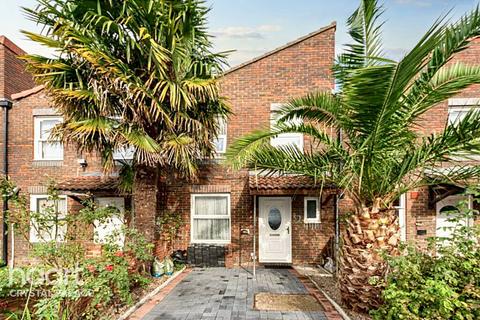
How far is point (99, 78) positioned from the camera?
267 inches

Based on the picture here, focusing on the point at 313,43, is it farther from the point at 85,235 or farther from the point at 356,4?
the point at 85,235

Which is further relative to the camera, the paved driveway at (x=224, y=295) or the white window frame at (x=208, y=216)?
the white window frame at (x=208, y=216)

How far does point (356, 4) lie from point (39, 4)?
22.8ft

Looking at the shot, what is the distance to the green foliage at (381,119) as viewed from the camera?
390cm

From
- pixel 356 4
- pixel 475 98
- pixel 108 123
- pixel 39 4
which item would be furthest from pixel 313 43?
pixel 39 4

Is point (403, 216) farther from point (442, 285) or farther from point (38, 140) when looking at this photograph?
point (38, 140)

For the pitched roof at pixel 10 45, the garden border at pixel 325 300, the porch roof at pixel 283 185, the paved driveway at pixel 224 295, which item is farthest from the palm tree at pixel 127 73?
the pitched roof at pixel 10 45

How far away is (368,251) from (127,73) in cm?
636

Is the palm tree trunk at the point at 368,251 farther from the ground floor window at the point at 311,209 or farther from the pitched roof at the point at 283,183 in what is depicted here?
the ground floor window at the point at 311,209

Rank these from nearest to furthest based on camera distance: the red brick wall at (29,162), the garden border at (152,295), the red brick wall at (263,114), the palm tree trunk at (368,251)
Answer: the palm tree trunk at (368,251) < the garden border at (152,295) < the red brick wall at (263,114) < the red brick wall at (29,162)

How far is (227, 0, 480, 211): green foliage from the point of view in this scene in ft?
12.8

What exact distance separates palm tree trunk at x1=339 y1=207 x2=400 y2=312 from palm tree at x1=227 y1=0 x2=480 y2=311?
0.7 inches

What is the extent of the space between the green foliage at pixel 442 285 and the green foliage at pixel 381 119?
113 cm

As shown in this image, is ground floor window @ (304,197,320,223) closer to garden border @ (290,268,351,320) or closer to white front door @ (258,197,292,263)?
white front door @ (258,197,292,263)
